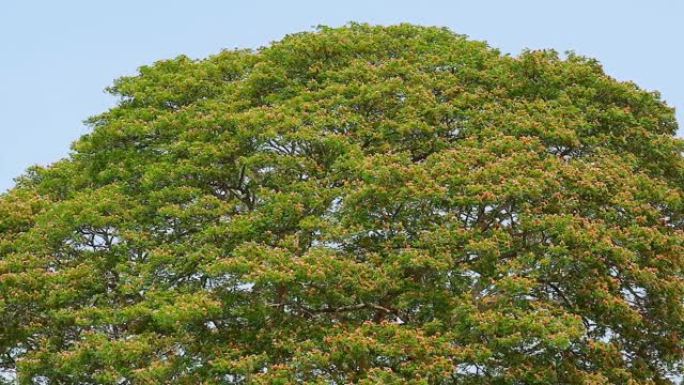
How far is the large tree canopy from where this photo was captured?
2005 centimetres

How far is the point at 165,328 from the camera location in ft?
69.4

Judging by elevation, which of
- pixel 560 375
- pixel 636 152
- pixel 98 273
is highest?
pixel 636 152

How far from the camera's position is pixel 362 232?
827 inches

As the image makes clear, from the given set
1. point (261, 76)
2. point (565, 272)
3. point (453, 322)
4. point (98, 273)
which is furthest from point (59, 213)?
point (565, 272)

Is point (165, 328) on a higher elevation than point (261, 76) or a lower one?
lower

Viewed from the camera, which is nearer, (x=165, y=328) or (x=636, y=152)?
(x=165, y=328)

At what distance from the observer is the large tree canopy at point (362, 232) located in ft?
65.8

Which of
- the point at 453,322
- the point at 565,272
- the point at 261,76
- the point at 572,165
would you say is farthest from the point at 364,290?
the point at 261,76

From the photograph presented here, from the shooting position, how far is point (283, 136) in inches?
909

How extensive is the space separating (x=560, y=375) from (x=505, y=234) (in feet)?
9.37

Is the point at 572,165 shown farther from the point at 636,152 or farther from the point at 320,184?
the point at 320,184

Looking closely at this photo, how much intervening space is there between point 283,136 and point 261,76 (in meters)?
2.78

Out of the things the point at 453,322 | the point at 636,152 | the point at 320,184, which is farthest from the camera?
the point at 636,152

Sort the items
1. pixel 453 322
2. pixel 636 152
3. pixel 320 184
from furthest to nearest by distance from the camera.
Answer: pixel 636 152
pixel 320 184
pixel 453 322
